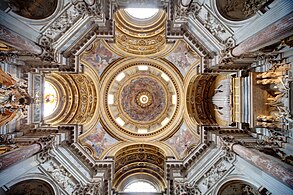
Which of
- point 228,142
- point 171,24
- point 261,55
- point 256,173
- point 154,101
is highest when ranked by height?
point 171,24

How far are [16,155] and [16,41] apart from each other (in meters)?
5.19

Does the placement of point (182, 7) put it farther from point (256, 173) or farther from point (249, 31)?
point (256, 173)

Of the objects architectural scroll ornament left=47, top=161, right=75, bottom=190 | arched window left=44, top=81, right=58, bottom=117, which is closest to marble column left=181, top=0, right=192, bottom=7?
architectural scroll ornament left=47, top=161, right=75, bottom=190

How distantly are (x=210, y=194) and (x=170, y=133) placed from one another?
6761mm

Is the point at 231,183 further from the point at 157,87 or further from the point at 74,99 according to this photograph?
the point at 74,99

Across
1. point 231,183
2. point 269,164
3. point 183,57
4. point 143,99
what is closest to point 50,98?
point 143,99

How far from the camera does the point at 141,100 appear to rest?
25.0 metres

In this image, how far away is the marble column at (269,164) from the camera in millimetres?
9535

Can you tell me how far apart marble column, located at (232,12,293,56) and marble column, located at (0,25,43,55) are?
10.5 m

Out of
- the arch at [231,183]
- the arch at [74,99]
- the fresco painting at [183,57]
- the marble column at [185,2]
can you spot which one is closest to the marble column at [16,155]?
the arch at [74,99]

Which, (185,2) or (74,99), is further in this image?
(74,99)

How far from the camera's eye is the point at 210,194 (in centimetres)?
1561

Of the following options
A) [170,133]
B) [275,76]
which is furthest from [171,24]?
[170,133]

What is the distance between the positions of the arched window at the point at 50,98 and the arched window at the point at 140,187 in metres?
Answer: 9.15
